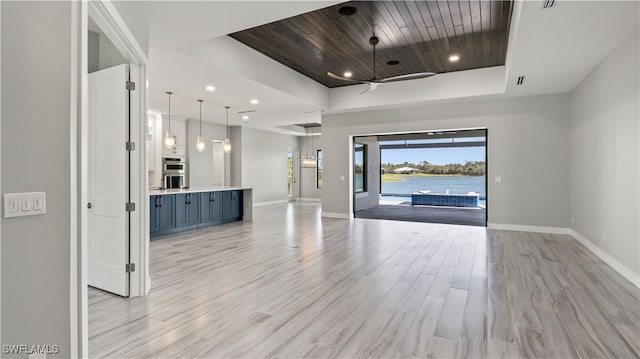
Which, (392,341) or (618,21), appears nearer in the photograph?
(392,341)

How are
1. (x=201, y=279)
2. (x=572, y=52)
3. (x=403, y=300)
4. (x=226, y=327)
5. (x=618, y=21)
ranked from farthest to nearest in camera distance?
(x=572, y=52), (x=201, y=279), (x=618, y=21), (x=403, y=300), (x=226, y=327)

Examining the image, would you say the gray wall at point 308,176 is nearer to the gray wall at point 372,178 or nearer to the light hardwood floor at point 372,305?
the gray wall at point 372,178

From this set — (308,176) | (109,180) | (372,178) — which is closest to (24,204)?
(109,180)

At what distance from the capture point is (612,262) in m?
4.36

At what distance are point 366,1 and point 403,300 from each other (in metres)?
3.54

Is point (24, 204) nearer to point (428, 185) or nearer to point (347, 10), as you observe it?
point (347, 10)

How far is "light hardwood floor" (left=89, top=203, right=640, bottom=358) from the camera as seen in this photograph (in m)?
2.35

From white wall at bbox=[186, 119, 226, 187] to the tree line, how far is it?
34.6ft

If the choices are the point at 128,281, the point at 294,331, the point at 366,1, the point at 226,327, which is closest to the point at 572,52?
the point at 366,1

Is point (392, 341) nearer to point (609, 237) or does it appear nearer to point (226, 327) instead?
point (226, 327)

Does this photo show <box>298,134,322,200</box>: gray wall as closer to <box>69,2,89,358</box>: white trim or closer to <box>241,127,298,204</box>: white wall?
<box>241,127,298,204</box>: white wall

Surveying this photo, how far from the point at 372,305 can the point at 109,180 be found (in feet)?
9.46

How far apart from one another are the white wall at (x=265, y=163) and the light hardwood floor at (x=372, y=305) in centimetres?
669

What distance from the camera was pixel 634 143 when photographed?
3838 mm
